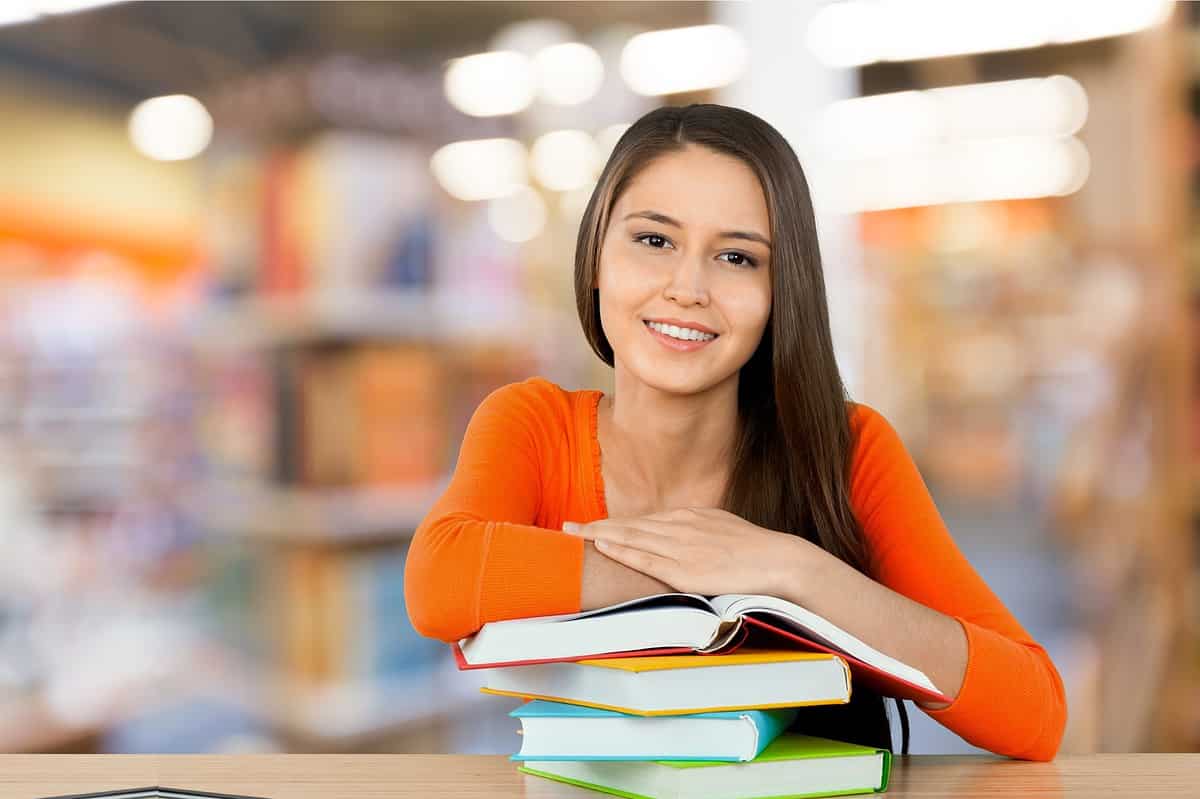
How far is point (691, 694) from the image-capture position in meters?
0.62

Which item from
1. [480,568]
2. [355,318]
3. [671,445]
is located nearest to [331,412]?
[355,318]

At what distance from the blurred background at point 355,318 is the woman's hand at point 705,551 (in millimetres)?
1588

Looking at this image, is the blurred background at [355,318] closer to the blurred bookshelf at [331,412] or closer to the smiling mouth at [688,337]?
the blurred bookshelf at [331,412]

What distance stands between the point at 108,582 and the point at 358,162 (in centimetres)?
107

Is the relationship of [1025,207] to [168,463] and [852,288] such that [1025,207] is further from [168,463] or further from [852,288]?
[168,463]

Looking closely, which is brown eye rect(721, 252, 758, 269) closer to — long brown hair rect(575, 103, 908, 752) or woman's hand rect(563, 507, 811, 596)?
long brown hair rect(575, 103, 908, 752)

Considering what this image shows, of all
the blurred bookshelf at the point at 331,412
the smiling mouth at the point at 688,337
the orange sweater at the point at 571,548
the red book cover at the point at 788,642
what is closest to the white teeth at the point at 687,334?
the smiling mouth at the point at 688,337

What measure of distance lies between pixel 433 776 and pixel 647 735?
6.9 inches

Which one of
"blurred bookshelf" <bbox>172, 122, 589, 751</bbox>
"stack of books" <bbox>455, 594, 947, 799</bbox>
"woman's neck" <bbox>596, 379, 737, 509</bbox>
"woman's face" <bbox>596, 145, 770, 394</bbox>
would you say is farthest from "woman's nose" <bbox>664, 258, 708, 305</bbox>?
"blurred bookshelf" <bbox>172, 122, 589, 751</bbox>

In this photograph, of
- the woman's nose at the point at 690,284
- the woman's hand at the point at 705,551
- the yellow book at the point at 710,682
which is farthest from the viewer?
the woman's nose at the point at 690,284

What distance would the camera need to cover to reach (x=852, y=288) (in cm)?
268

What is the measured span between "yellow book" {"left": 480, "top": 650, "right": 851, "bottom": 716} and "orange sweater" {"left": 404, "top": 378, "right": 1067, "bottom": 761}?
151mm

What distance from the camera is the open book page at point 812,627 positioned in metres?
0.65

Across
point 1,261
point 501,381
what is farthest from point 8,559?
point 501,381
